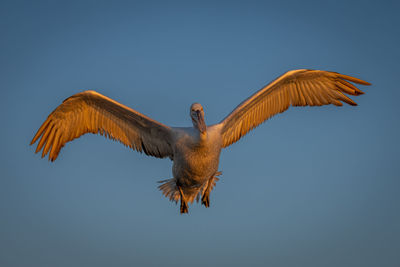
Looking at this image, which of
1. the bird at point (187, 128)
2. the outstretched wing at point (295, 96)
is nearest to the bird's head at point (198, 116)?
the bird at point (187, 128)

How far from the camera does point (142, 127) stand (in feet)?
24.5

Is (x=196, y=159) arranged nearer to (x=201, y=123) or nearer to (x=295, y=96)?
(x=201, y=123)

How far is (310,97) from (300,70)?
25.6 inches

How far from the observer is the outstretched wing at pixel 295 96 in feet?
25.1

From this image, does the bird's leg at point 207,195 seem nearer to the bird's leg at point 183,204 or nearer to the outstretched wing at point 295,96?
the bird's leg at point 183,204

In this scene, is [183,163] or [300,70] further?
[300,70]

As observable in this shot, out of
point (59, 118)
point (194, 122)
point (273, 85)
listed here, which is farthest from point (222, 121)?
point (59, 118)

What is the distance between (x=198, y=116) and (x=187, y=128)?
60cm

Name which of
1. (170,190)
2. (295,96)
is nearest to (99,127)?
(170,190)

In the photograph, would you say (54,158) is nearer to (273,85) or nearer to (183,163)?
(183,163)

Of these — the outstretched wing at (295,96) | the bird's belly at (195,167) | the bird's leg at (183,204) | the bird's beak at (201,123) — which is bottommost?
the bird's leg at (183,204)

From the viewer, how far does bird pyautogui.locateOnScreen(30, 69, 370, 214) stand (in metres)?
6.87

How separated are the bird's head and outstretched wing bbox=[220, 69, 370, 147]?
1.12m

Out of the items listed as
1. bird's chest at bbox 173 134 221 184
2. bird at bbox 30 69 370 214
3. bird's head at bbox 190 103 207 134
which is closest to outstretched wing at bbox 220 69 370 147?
bird at bbox 30 69 370 214
